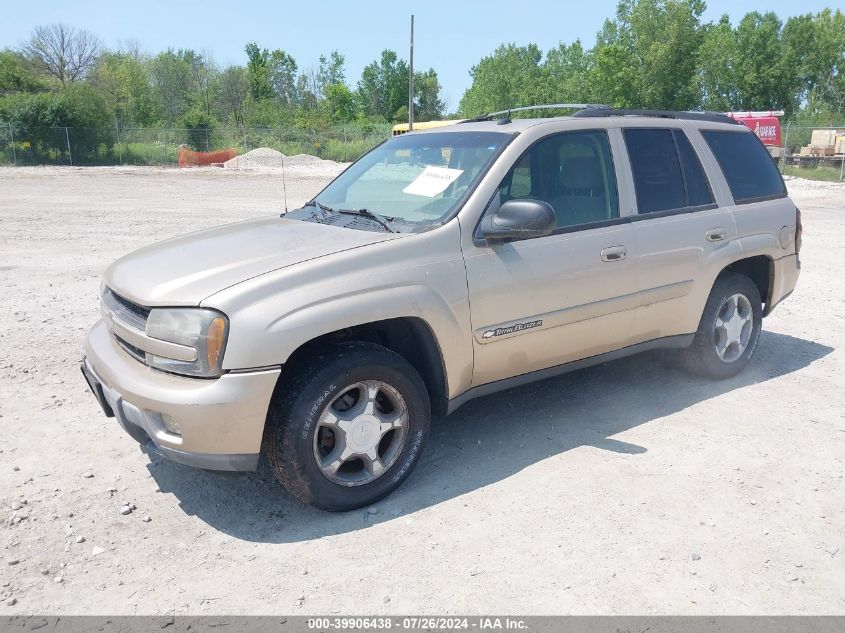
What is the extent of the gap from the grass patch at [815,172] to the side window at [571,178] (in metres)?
30.9

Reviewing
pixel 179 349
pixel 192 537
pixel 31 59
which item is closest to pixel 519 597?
pixel 192 537

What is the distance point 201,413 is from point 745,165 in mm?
4365

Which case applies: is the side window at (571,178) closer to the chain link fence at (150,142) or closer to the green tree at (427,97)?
the chain link fence at (150,142)

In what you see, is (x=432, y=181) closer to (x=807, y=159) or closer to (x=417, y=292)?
(x=417, y=292)

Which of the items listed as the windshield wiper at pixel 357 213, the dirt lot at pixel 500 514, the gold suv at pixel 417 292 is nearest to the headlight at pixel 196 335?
the gold suv at pixel 417 292

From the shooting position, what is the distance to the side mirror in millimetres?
3609

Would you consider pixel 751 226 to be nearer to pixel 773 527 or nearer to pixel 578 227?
pixel 578 227

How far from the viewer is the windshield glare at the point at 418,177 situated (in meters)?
3.89

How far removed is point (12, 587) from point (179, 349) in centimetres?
116

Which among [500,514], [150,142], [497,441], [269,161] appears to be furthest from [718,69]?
[500,514]

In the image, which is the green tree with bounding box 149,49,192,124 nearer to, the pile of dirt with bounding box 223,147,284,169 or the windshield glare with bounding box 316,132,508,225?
the pile of dirt with bounding box 223,147,284,169

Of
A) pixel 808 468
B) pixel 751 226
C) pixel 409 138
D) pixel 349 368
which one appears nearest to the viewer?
pixel 349 368

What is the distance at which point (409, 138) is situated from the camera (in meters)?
4.76

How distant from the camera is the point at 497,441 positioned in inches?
169
